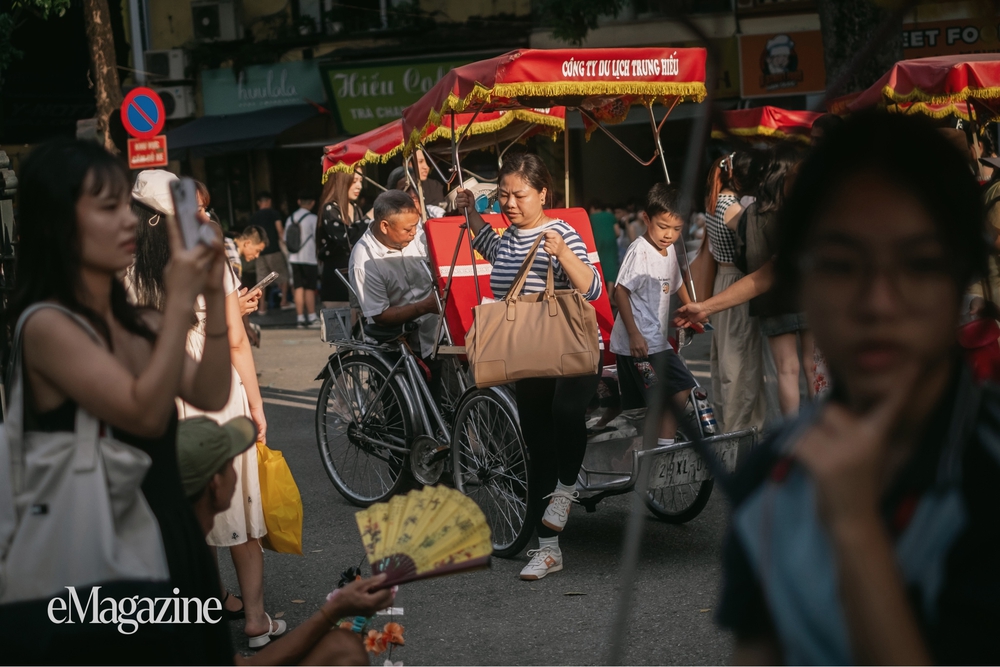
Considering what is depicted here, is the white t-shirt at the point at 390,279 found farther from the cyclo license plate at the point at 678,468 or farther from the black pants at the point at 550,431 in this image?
the cyclo license plate at the point at 678,468

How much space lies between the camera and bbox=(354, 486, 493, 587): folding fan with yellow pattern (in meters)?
2.09

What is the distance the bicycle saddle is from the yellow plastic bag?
1.99 meters

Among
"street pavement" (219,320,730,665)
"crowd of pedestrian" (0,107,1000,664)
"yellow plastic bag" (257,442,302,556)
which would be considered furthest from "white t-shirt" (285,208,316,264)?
"crowd of pedestrian" (0,107,1000,664)

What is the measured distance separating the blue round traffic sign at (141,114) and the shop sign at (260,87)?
29.2 feet

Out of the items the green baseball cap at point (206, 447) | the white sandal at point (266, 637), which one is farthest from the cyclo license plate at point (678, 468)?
the green baseball cap at point (206, 447)

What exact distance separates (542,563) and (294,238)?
1221 centimetres

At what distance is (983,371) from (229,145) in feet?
70.4

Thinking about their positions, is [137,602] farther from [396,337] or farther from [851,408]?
[396,337]

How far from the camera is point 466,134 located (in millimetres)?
7523

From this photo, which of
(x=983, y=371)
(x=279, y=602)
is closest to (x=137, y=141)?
(x=279, y=602)

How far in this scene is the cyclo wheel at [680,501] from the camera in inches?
216

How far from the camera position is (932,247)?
1.17 meters

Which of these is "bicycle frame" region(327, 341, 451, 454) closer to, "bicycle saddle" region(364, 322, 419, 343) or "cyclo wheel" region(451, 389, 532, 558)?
"bicycle saddle" region(364, 322, 419, 343)

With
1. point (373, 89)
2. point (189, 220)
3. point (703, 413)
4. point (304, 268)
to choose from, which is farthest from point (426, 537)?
point (373, 89)
